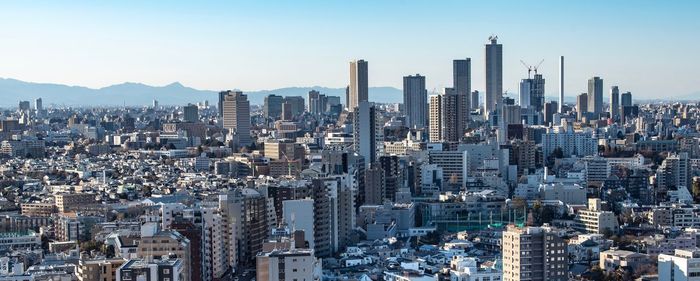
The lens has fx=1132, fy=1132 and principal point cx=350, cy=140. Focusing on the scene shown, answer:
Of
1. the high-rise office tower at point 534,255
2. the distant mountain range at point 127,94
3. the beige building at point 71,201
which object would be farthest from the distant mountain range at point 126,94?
the high-rise office tower at point 534,255

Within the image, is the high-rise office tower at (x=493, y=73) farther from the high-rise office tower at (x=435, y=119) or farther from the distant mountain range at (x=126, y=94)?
the distant mountain range at (x=126, y=94)

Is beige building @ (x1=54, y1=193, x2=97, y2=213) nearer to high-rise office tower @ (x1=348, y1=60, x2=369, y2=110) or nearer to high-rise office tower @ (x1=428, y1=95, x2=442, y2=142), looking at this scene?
high-rise office tower @ (x1=428, y1=95, x2=442, y2=142)

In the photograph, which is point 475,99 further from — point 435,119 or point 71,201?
point 71,201

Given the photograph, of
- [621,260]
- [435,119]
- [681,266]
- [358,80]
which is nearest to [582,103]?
[358,80]

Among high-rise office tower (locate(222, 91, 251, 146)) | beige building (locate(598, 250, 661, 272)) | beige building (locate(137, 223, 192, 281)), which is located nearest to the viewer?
beige building (locate(137, 223, 192, 281))

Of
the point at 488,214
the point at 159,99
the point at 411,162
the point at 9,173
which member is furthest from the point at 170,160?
the point at 159,99

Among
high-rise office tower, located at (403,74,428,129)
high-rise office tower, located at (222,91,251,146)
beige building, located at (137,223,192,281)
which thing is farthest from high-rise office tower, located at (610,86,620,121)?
beige building, located at (137,223,192,281)
